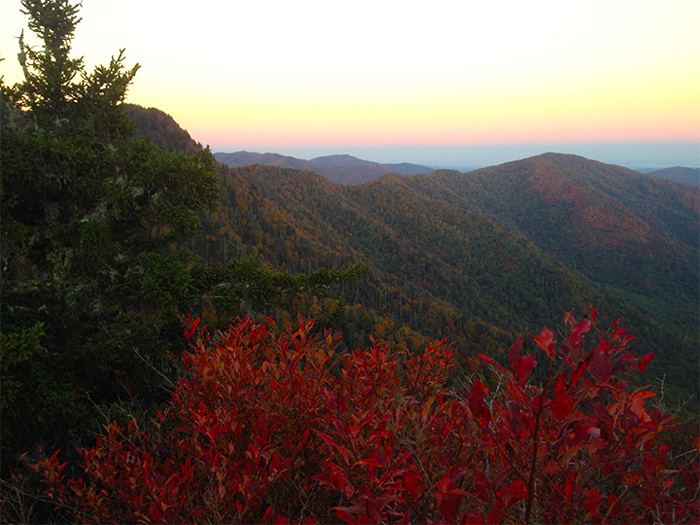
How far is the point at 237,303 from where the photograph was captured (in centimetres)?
822

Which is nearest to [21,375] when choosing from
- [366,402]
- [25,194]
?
[25,194]

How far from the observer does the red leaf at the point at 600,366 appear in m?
1.59

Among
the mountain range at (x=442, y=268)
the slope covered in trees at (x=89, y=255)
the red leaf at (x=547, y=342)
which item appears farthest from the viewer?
the mountain range at (x=442, y=268)

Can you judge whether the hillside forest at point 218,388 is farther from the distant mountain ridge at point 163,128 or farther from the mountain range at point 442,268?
the distant mountain ridge at point 163,128

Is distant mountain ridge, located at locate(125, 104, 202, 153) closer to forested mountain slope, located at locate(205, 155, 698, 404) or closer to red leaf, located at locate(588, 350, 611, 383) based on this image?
forested mountain slope, located at locate(205, 155, 698, 404)

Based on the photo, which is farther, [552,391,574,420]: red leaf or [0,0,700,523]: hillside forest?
[0,0,700,523]: hillside forest

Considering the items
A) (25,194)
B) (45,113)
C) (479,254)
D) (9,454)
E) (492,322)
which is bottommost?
(492,322)

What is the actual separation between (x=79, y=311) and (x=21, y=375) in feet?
6.62

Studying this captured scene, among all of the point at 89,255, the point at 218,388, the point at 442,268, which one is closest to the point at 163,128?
the point at 442,268

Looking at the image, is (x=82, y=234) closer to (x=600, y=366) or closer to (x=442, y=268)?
(x=600, y=366)

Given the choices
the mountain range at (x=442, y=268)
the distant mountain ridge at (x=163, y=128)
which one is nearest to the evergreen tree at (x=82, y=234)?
the mountain range at (x=442, y=268)

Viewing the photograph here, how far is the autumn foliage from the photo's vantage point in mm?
1668

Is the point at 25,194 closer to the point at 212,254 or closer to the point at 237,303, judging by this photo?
the point at 237,303

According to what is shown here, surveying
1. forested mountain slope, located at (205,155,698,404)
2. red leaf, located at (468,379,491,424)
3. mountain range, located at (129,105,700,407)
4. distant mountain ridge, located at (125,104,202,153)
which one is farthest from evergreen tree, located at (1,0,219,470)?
distant mountain ridge, located at (125,104,202,153)
